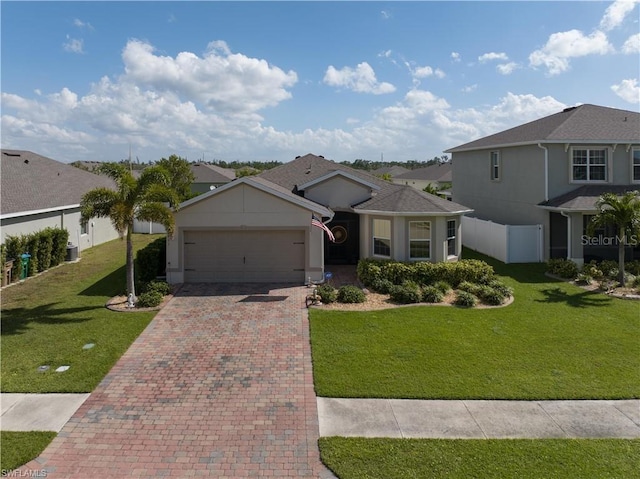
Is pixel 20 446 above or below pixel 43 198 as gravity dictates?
below

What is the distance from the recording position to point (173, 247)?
17266 mm

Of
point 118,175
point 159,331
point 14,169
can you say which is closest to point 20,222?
point 14,169

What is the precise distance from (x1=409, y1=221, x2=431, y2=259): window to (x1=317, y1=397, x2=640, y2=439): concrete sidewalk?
Result: 9.99 meters

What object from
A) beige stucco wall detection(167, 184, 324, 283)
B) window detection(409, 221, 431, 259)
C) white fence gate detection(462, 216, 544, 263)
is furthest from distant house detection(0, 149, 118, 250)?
white fence gate detection(462, 216, 544, 263)

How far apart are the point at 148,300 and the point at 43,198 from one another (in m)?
12.3

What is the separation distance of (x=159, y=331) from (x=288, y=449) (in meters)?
6.59

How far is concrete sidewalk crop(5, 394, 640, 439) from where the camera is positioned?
7578 mm

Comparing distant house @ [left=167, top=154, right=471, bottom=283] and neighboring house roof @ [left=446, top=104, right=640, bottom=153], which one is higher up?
neighboring house roof @ [left=446, top=104, right=640, bottom=153]

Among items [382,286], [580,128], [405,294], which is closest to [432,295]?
[405,294]

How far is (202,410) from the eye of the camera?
27.3 ft

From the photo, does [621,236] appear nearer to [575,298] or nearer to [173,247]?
[575,298]

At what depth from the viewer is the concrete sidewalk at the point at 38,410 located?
25.3 ft

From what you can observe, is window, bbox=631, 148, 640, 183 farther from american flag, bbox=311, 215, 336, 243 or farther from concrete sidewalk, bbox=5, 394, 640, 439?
concrete sidewalk, bbox=5, 394, 640, 439

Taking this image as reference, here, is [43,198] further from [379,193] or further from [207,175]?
[207,175]
